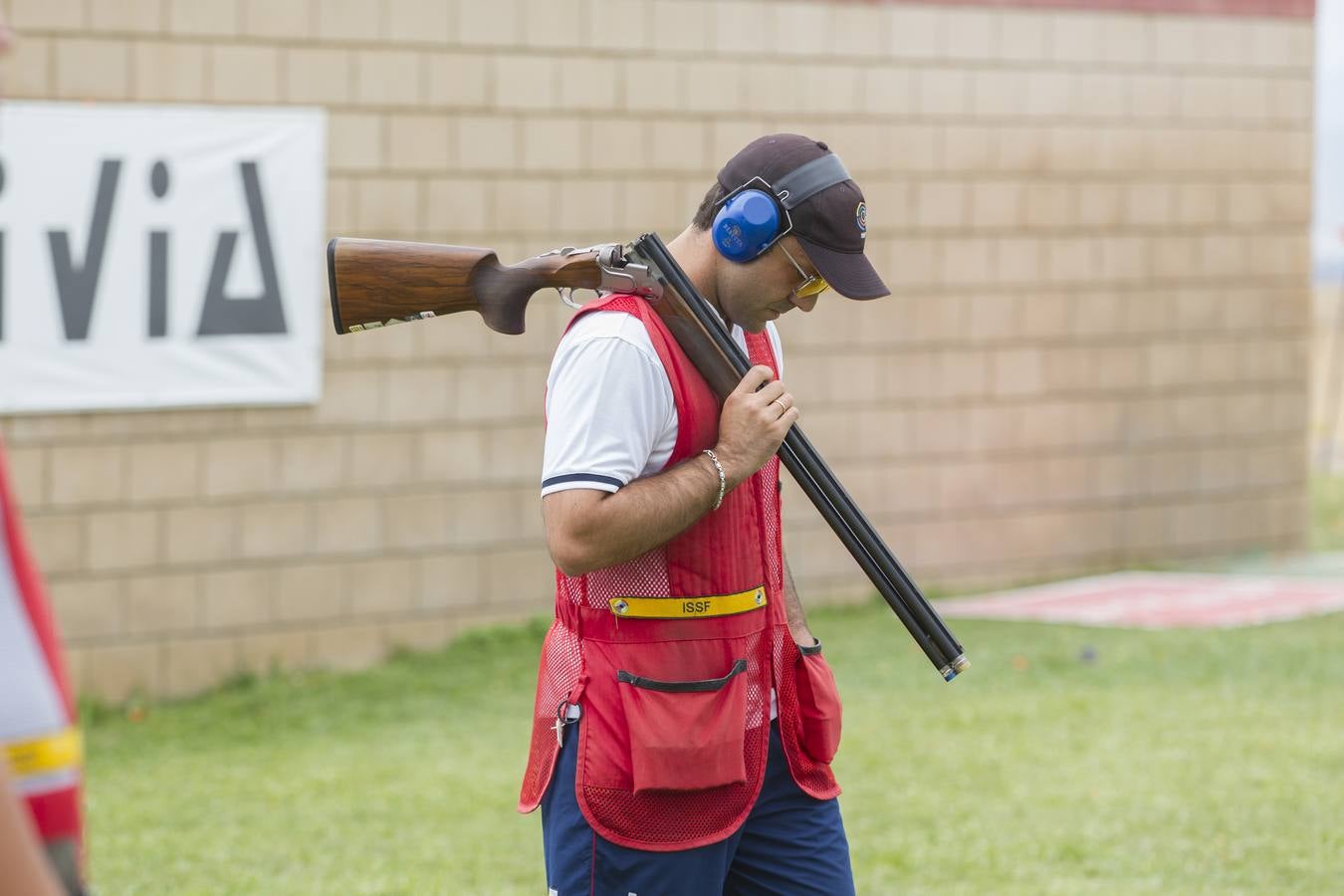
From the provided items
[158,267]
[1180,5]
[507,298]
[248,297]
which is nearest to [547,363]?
[248,297]

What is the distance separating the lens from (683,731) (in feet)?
9.42

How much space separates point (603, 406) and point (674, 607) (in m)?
0.39

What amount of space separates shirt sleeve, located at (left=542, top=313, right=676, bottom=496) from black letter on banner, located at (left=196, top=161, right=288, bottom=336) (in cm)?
516

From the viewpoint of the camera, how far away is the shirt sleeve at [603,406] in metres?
2.74

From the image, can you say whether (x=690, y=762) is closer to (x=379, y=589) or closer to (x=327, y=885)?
(x=327, y=885)

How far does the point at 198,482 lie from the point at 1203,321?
606cm

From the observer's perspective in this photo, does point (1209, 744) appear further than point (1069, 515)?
No

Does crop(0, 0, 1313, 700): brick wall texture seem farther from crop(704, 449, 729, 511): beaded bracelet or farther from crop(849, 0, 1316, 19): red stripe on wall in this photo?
crop(704, 449, 729, 511): beaded bracelet

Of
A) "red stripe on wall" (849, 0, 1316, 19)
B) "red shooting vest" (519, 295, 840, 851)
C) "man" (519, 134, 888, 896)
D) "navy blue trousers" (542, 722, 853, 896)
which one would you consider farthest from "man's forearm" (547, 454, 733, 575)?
"red stripe on wall" (849, 0, 1316, 19)

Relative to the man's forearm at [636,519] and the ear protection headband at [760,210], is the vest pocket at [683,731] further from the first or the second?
the ear protection headband at [760,210]

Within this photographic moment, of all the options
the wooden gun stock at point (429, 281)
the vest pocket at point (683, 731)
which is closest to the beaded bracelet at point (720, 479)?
the vest pocket at point (683, 731)

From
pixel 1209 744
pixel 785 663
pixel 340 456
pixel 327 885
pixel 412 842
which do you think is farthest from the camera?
pixel 340 456

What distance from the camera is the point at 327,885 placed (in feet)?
17.5

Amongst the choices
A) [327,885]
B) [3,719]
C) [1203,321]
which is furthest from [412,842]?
[1203,321]
